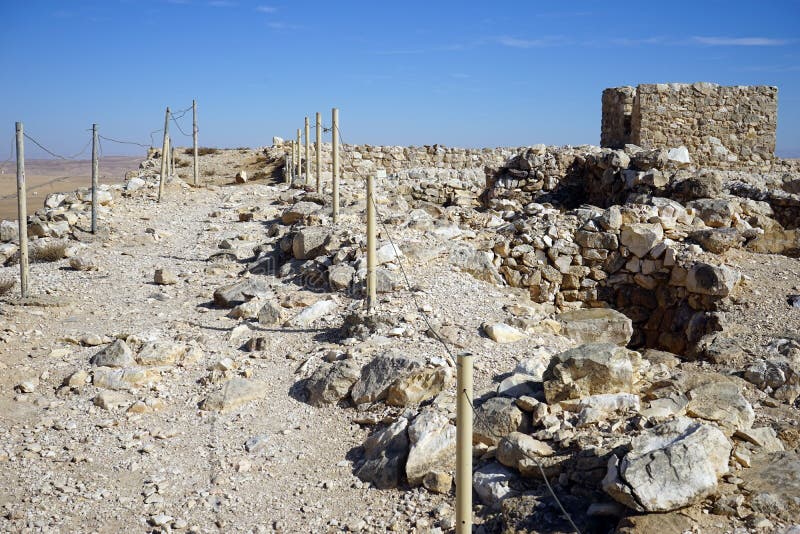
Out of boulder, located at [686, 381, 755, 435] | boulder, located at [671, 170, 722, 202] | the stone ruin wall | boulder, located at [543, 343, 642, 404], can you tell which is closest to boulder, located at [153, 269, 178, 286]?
boulder, located at [543, 343, 642, 404]

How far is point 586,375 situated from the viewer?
4867 mm

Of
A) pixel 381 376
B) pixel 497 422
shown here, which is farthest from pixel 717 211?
pixel 497 422

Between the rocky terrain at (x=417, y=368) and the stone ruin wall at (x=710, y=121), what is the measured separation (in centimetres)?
273

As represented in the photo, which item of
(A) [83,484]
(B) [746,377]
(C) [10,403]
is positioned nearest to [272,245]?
(C) [10,403]

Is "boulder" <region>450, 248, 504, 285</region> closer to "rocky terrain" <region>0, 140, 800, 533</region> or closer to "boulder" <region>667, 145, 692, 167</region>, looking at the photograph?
"rocky terrain" <region>0, 140, 800, 533</region>

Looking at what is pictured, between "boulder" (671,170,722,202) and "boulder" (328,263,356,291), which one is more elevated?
"boulder" (671,170,722,202)

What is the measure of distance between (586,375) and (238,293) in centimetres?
500

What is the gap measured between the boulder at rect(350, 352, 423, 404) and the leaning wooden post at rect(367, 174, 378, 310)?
141 centimetres

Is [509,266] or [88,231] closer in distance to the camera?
[509,266]

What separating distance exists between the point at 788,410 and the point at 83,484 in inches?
218

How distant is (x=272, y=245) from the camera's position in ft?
35.9

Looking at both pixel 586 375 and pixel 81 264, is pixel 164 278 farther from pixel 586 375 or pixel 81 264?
pixel 586 375

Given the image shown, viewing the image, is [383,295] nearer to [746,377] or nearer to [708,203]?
[746,377]

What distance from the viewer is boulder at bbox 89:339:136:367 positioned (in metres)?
6.54
